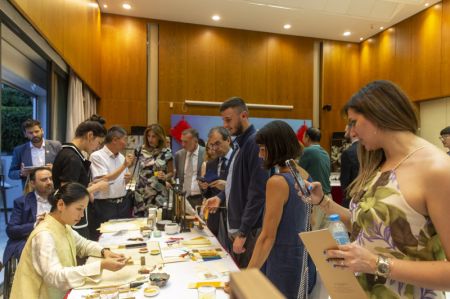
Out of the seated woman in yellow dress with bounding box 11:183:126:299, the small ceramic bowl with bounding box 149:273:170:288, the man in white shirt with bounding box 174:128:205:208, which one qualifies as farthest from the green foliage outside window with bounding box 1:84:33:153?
the small ceramic bowl with bounding box 149:273:170:288

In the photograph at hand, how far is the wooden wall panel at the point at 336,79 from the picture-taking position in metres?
8.00

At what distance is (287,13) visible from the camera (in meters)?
6.46

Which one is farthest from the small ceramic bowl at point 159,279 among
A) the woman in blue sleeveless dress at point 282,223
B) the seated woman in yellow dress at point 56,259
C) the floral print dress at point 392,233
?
the floral print dress at point 392,233

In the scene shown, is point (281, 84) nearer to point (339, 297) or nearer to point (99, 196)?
point (99, 196)

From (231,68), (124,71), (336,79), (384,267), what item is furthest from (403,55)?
(384,267)

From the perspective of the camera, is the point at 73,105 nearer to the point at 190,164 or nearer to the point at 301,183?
the point at 190,164

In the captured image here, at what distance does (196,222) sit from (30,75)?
2.77 meters

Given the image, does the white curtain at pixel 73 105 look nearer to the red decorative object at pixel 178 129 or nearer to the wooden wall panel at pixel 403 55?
the red decorative object at pixel 178 129

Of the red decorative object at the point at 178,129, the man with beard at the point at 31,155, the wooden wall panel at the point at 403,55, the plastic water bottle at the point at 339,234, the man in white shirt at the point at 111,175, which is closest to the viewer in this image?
the plastic water bottle at the point at 339,234

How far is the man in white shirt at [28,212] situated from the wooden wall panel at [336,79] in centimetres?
681

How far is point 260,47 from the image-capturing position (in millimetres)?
7574

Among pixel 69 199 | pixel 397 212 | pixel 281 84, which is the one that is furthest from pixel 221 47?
pixel 397 212

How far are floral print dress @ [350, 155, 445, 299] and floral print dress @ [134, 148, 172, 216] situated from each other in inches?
101

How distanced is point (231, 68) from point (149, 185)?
4743 mm
